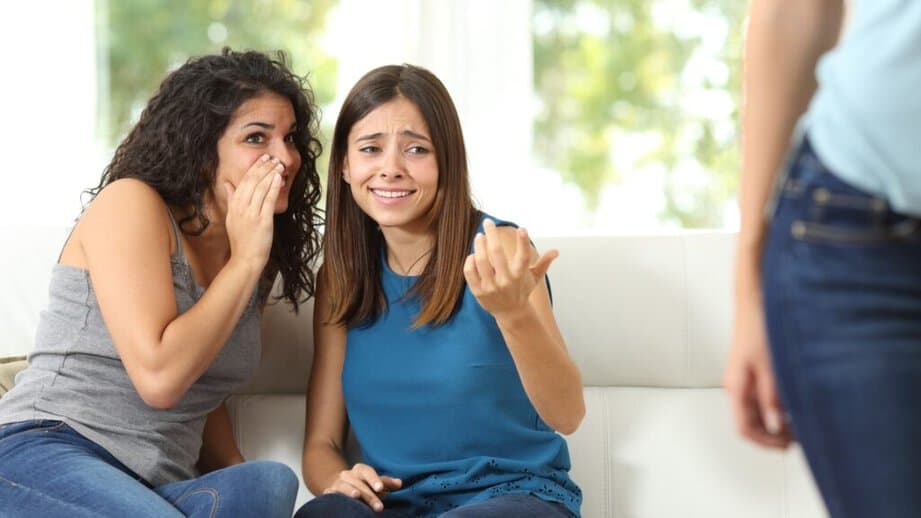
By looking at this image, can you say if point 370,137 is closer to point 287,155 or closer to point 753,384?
point 287,155

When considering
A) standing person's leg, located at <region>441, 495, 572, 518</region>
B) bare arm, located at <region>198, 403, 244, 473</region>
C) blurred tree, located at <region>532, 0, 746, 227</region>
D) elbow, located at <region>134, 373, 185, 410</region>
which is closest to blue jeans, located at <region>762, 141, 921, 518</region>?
standing person's leg, located at <region>441, 495, 572, 518</region>

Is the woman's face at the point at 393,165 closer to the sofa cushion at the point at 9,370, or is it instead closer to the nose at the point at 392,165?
the nose at the point at 392,165

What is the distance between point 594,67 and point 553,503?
10.4ft

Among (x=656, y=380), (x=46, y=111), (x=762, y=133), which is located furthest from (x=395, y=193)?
(x=46, y=111)

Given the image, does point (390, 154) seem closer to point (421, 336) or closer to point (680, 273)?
point (421, 336)

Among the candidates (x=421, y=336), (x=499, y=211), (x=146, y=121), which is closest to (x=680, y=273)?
(x=421, y=336)

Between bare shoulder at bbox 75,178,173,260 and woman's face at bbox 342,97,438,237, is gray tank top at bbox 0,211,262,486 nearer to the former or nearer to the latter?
bare shoulder at bbox 75,178,173,260

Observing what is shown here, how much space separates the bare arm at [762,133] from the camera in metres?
0.86

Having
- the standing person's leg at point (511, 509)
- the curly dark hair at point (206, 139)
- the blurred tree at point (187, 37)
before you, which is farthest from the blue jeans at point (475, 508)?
the blurred tree at point (187, 37)

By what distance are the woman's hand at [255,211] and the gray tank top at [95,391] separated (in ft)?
0.32

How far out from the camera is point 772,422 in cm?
86

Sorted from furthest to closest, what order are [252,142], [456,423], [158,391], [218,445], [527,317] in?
[218,445], [252,142], [456,423], [158,391], [527,317]

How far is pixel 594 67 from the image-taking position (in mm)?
4762

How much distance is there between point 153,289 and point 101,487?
30 centimetres
